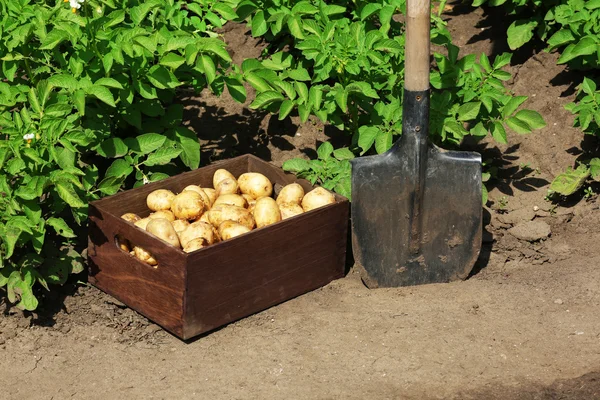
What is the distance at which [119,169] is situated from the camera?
205 inches

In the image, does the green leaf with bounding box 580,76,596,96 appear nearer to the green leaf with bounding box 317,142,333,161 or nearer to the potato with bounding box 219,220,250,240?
the green leaf with bounding box 317,142,333,161

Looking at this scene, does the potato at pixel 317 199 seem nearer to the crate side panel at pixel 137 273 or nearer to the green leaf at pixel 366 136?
the green leaf at pixel 366 136

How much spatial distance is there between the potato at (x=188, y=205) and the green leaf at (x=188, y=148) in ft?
1.10

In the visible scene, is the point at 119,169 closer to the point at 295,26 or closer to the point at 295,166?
the point at 295,166

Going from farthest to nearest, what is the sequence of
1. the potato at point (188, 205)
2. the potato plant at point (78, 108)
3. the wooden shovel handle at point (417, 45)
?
the potato at point (188, 205)
the wooden shovel handle at point (417, 45)
the potato plant at point (78, 108)

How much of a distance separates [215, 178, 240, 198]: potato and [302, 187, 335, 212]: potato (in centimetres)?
37

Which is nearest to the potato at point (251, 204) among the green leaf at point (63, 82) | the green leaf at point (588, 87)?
the green leaf at point (63, 82)

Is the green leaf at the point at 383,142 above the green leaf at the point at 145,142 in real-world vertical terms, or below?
below

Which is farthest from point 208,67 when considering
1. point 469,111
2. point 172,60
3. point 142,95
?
point 469,111

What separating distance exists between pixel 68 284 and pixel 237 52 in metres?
1.98

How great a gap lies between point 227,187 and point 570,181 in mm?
1703

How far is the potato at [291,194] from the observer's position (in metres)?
5.19

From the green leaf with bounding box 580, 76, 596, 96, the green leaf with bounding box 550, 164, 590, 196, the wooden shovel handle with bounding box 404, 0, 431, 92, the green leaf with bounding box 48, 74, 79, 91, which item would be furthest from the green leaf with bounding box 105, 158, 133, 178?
the green leaf with bounding box 580, 76, 596, 96

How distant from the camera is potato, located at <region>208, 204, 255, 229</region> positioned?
5.04 m
